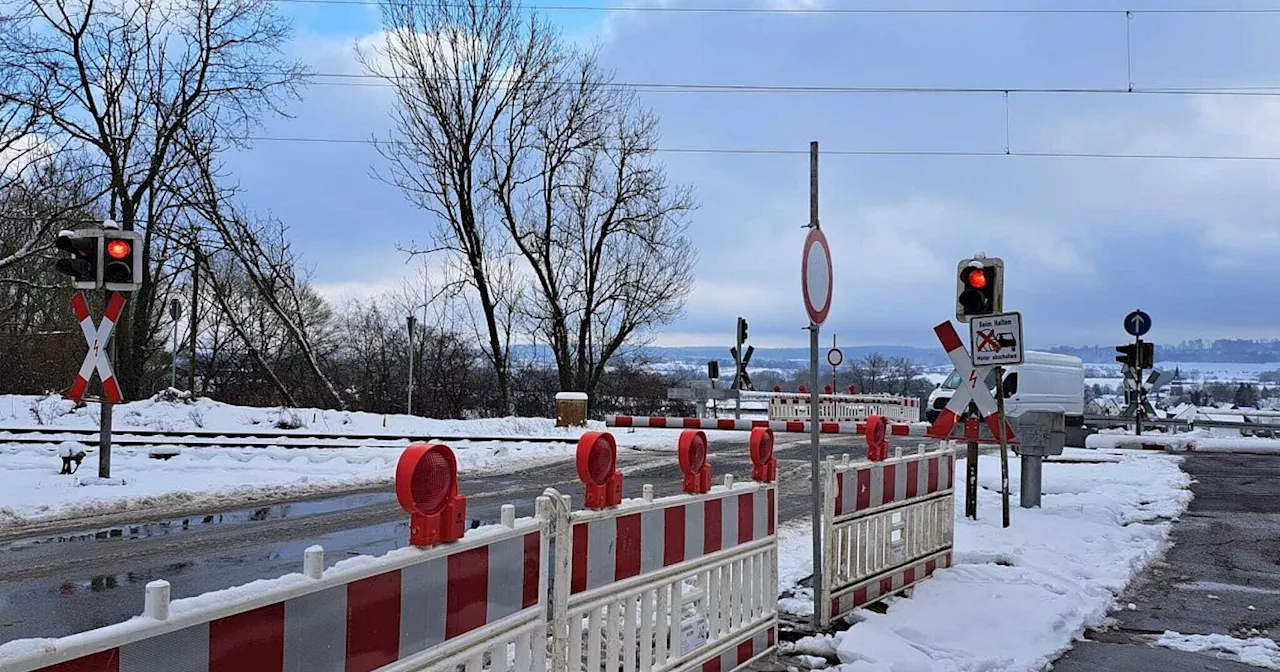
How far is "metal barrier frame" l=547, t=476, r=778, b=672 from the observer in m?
4.27

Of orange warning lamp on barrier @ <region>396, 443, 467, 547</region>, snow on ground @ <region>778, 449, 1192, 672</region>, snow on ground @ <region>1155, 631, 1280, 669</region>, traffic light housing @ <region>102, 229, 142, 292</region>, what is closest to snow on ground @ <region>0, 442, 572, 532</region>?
traffic light housing @ <region>102, 229, 142, 292</region>

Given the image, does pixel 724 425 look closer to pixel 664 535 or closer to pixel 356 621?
pixel 664 535

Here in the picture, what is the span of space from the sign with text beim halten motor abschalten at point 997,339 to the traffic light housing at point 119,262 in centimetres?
995

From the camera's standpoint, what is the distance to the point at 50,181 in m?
24.9

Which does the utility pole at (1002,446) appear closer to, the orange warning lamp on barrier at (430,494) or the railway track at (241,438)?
the orange warning lamp on barrier at (430,494)

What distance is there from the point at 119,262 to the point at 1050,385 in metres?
22.9

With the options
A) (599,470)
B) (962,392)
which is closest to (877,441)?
(599,470)

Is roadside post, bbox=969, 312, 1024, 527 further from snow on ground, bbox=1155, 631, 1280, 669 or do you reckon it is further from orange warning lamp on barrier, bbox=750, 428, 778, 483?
orange warning lamp on barrier, bbox=750, 428, 778, 483

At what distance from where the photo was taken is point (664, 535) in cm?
511

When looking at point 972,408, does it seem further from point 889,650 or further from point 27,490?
point 27,490

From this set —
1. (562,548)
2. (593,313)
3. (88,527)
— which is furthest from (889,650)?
(593,313)

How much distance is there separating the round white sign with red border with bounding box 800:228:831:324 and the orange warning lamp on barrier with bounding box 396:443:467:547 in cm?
420

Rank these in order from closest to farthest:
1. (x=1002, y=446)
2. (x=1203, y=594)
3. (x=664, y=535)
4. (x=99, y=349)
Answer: (x=664, y=535) < (x=1203, y=594) < (x=1002, y=446) < (x=99, y=349)

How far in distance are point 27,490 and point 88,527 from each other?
2.58 m
